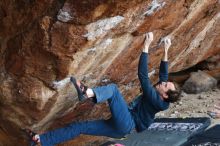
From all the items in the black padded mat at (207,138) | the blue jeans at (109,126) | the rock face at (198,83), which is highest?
the blue jeans at (109,126)

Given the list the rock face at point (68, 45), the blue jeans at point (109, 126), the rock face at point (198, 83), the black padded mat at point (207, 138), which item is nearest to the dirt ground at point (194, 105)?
the rock face at point (198, 83)

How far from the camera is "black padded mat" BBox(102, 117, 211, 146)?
22.4 ft

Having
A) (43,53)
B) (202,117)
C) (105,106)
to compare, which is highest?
(43,53)

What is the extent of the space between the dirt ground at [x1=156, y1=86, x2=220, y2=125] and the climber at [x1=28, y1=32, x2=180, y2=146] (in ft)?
9.18

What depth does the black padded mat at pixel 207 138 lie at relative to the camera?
6504 mm

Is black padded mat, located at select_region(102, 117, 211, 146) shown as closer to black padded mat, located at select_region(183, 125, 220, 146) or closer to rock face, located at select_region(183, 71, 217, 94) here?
black padded mat, located at select_region(183, 125, 220, 146)

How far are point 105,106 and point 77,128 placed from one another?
1722mm

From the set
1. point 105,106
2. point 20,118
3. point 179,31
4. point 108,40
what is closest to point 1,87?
point 20,118

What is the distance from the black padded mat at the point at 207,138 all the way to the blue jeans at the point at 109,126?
159 centimetres

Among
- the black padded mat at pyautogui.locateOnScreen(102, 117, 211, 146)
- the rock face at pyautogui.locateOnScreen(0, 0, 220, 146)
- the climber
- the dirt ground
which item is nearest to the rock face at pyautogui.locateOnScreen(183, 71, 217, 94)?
the dirt ground

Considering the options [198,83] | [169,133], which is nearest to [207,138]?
[169,133]

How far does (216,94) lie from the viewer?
910cm

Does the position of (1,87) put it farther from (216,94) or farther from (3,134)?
(216,94)

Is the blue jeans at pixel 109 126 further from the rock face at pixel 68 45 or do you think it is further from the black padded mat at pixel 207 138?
the black padded mat at pixel 207 138
